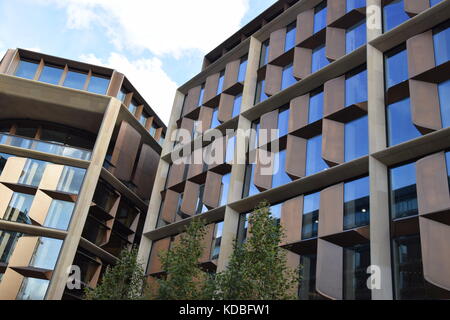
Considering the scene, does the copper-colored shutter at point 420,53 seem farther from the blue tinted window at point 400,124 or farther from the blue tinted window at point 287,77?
the blue tinted window at point 287,77

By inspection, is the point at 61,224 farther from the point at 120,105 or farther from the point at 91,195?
the point at 120,105

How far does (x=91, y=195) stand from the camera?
31.1 m

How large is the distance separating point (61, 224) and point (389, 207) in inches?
808

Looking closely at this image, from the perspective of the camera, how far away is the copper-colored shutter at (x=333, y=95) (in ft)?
72.2

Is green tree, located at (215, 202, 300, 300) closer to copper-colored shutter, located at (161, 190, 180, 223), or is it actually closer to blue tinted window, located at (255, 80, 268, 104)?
blue tinted window, located at (255, 80, 268, 104)

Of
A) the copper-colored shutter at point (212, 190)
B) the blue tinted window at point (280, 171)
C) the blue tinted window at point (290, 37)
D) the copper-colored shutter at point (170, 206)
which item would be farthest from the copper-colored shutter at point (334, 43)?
the copper-colored shutter at point (170, 206)

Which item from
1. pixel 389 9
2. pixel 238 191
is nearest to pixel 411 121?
pixel 389 9

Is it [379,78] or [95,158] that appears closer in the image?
[379,78]

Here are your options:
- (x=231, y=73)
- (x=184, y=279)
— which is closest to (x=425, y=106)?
(x=184, y=279)

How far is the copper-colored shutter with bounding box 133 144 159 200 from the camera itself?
3616 centimetres

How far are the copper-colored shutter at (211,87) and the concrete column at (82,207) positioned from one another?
6613mm

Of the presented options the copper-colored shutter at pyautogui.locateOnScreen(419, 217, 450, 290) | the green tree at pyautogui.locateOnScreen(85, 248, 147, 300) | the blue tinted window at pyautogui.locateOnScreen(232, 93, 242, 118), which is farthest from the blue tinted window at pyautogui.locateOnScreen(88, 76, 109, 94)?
the copper-colored shutter at pyautogui.locateOnScreen(419, 217, 450, 290)

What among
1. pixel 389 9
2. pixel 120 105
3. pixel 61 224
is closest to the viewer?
pixel 389 9
